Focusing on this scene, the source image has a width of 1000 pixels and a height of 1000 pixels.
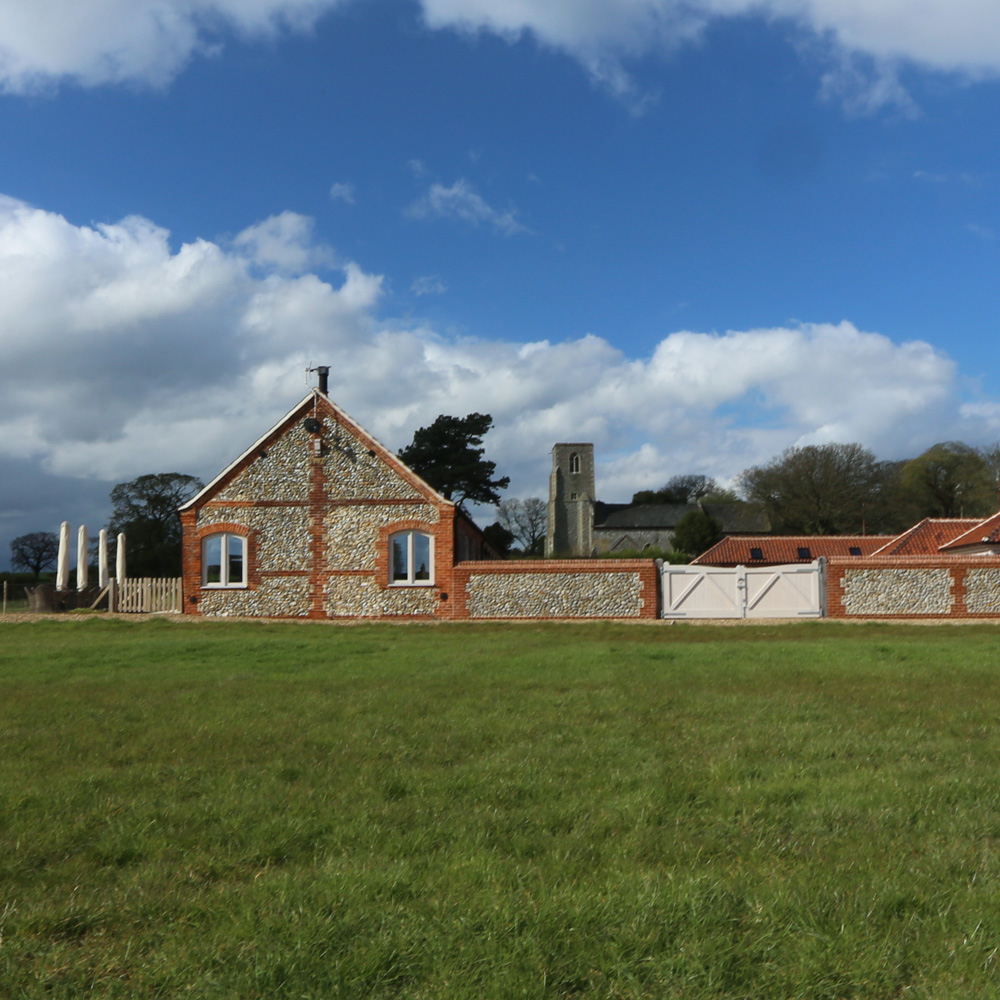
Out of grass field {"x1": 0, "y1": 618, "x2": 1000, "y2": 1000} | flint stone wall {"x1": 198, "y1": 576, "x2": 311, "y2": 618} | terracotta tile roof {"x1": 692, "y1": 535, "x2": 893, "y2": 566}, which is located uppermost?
terracotta tile roof {"x1": 692, "y1": 535, "x2": 893, "y2": 566}

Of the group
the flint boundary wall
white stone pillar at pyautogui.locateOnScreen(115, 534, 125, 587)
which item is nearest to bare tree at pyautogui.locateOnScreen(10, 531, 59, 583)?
white stone pillar at pyautogui.locateOnScreen(115, 534, 125, 587)

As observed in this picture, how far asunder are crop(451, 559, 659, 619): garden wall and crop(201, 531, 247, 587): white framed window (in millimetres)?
6789

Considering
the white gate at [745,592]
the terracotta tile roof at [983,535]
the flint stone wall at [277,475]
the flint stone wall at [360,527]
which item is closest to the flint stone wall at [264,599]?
the flint stone wall at [360,527]

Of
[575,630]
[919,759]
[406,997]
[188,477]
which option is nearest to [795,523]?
[188,477]

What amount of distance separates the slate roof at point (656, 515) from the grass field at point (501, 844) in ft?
238

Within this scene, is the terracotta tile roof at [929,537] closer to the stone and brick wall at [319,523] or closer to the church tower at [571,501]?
the stone and brick wall at [319,523]

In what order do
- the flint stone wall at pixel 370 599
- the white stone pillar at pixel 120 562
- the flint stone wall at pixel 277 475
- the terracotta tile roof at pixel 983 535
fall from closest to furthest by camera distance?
the flint stone wall at pixel 370 599 < the flint stone wall at pixel 277 475 < the white stone pillar at pixel 120 562 < the terracotta tile roof at pixel 983 535

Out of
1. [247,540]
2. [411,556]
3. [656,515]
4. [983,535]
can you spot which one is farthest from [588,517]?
[247,540]

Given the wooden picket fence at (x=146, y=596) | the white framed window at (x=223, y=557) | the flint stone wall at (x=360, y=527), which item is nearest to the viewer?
the flint stone wall at (x=360, y=527)

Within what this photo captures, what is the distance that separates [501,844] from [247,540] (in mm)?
22602

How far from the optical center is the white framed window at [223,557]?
84.5ft

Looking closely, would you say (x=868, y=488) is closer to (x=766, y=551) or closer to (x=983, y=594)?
(x=766, y=551)

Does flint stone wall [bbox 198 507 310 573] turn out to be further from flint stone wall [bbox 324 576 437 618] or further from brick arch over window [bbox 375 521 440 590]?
brick arch over window [bbox 375 521 440 590]

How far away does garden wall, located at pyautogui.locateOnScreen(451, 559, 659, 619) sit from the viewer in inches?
949
